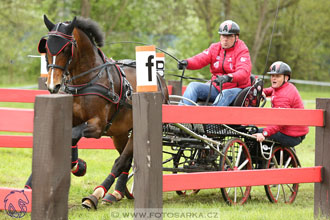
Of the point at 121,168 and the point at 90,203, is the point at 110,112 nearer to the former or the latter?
the point at 121,168

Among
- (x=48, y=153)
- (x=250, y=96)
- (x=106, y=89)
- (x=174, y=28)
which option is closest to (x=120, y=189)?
(x=106, y=89)

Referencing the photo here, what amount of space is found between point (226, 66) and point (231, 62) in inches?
3.3

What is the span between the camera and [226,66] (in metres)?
6.90

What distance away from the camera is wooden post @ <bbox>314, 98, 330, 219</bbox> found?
5.11 metres

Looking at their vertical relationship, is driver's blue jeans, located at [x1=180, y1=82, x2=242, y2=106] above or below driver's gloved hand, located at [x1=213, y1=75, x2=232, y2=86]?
below

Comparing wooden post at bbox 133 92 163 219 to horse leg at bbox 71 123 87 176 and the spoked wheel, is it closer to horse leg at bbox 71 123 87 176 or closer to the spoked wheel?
horse leg at bbox 71 123 87 176

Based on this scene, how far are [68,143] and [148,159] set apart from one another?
0.75 meters


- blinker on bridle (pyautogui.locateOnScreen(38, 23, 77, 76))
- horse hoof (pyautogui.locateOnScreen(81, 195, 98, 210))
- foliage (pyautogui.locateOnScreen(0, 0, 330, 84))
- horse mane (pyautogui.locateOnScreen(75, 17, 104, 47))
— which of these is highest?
foliage (pyautogui.locateOnScreen(0, 0, 330, 84))

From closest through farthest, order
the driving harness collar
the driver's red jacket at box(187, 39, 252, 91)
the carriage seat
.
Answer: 1. the driving harness collar
2. the carriage seat
3. the driver's red jacket at box(187, 39, 252, 91)

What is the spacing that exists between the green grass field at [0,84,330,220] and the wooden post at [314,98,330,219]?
0.47 ft

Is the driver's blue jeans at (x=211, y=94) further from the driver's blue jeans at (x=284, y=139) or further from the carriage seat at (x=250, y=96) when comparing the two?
the driver's blue jeans at (x=284, y=139)

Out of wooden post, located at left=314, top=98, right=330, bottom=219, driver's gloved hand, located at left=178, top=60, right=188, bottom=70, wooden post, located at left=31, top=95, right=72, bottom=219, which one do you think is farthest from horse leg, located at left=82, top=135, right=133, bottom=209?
wooden post, located at left=31, top=95, right=72, bottom=219

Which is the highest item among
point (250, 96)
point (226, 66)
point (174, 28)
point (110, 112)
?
point (174, 28)

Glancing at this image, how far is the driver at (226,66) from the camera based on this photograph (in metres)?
6.59
